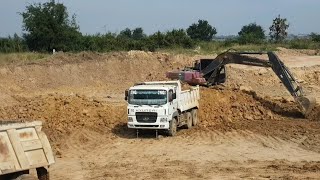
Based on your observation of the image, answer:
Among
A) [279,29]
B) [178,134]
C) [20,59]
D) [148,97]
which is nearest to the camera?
[148,97]

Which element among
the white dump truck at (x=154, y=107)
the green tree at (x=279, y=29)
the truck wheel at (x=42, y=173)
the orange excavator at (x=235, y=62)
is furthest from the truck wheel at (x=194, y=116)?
the green tree at (x=279, y=29)

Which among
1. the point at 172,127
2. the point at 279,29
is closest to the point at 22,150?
the point at 172,127

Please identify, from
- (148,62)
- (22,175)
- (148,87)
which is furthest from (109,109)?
(148,62)

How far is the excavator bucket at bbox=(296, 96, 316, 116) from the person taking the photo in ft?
83.6

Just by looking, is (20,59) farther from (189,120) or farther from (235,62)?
(189,120)

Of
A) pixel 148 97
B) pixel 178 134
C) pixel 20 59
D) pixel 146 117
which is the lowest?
pixel 178 134

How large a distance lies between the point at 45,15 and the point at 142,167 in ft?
143

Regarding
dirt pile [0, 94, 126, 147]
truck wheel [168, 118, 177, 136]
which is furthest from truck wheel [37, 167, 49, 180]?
dirt pile [0, 94, 126, 147]

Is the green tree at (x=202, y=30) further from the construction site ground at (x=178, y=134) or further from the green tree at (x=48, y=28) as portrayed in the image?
the construction site ground at (x=178, y=134)

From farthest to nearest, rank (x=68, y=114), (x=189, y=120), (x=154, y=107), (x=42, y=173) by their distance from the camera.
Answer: (x=68, y=114), (x=189, y=120), (x=154, y=107), (x=42, y=173)

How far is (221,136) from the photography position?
22500mm

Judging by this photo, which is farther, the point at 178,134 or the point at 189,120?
the point at 189,120

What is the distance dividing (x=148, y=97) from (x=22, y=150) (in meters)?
11.8

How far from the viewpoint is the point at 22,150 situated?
34.2 feet
